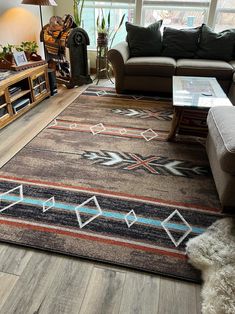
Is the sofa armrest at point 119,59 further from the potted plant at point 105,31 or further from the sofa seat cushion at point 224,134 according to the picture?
the sofa seat cushion at point 224,134

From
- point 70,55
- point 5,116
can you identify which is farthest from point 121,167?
point 70,55

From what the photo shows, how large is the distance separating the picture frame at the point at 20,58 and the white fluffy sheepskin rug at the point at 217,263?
2.66m

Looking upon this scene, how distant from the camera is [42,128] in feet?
9.09

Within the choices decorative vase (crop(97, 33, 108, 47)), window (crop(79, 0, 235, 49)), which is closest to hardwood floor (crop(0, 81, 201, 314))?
decorative vase (crop(97, 33, 108, 47))

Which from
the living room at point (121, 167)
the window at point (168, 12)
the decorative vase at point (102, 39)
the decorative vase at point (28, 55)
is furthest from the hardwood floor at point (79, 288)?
the window at point (168, 12)

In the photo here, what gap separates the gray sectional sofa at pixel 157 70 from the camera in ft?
10.9

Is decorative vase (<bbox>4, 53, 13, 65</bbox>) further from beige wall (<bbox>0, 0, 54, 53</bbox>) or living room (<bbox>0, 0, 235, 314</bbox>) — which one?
beige wall (<bbox>0, 0, 54, 53</bbox>)

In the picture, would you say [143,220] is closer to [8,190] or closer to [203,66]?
[8,190]

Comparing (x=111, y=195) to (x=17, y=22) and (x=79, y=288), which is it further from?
(x=17, y=22)

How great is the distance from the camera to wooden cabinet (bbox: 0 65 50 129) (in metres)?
2.64

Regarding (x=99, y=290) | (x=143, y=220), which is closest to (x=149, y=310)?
(x=99, y=290)

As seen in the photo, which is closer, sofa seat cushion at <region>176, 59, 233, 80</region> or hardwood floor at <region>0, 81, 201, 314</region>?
hardwood floor at <region>0, 81, 201, 314</region>

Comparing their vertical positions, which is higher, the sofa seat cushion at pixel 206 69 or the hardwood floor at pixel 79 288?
the sofa seat cushion at pixel 206 69

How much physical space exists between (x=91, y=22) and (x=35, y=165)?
3.45m
